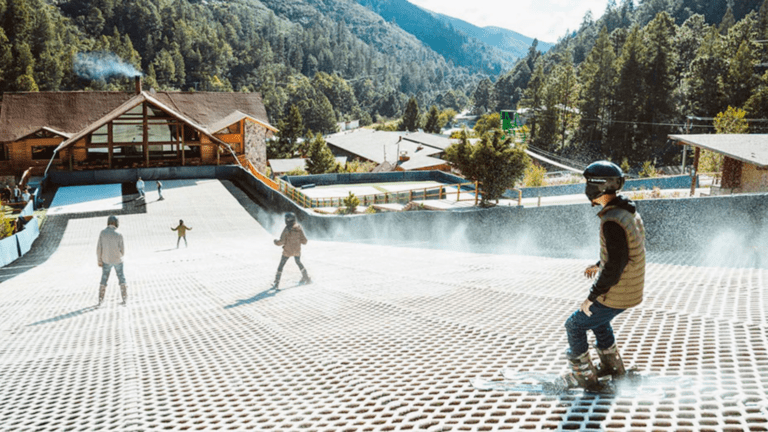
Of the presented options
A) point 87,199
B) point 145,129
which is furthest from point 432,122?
point 87,199

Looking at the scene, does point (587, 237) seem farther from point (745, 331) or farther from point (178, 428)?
point (178, 428)

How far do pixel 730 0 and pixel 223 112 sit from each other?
15747 cm

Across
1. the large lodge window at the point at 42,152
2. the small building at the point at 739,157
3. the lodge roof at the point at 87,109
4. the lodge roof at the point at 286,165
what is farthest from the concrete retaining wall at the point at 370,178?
the lodge roof at the point at 286,165

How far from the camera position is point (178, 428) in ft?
14.7

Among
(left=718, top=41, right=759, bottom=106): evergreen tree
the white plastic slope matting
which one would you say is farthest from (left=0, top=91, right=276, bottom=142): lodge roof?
(left=718, top=41, right=759, bottom=106): evergreen tree

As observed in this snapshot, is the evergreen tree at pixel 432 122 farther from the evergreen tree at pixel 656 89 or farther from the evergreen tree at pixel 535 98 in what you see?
the evergreen tree at pixel 656 89

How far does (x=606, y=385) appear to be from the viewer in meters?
4.47

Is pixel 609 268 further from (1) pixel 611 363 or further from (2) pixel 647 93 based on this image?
(2) pixel 647 93

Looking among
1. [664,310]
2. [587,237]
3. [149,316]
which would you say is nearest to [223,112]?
[587,237]

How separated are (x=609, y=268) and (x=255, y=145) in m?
40.6

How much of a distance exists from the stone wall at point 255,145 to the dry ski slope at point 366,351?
30.5m

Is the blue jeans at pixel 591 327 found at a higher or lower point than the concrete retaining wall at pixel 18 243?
higher

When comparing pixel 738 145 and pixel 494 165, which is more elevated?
pixel 738 145

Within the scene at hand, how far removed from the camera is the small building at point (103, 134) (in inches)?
1330
